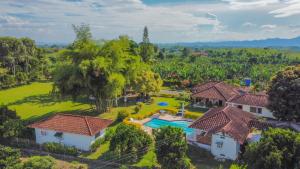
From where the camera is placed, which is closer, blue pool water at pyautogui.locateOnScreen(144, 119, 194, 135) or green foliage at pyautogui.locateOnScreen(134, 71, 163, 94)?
blue pool water at pyautogui.locateOnScreen(144, 119, 194, 135)

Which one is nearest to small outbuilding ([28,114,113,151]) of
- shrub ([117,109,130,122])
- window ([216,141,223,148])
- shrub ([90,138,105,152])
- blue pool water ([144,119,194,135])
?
shrub ([90,138,105,152])

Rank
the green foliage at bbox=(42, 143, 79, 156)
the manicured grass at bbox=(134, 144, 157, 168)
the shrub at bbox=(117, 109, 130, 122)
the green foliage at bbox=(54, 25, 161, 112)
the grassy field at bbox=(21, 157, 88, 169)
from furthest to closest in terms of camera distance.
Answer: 1. the shrub at bbox=(117, 109, 130, 122)
2. the green foliage at bbox=(54, 25, 161, 112)
3. the green foliage at bbox=(42, 143, 79, 156)
4. the manicured grass at bbox=(134, 144, 157, 168)
5. the grassy field at bbox=(21, 157, 88, 169)

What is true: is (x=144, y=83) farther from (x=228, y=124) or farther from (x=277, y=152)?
(x=277, y=152)

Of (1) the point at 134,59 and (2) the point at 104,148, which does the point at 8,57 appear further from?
(2) the point at 104,148

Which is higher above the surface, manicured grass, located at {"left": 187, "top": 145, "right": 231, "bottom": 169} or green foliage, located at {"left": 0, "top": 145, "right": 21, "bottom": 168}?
green foliage, located at {"left": 0, "top": 145, "right": 21, "bottom": 168}

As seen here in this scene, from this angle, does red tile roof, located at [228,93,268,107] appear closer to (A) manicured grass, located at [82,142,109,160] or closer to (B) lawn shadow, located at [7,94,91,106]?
(A) manicured grass, located at [82,142,109,160]

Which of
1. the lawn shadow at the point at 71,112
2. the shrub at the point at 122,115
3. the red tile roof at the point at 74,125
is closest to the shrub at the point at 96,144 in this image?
the red tile roof at the point at 74,125

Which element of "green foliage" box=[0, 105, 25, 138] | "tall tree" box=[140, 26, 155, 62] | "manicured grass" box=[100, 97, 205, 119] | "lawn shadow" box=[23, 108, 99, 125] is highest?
"tall tree" box=[140, 26, 155, 62]
